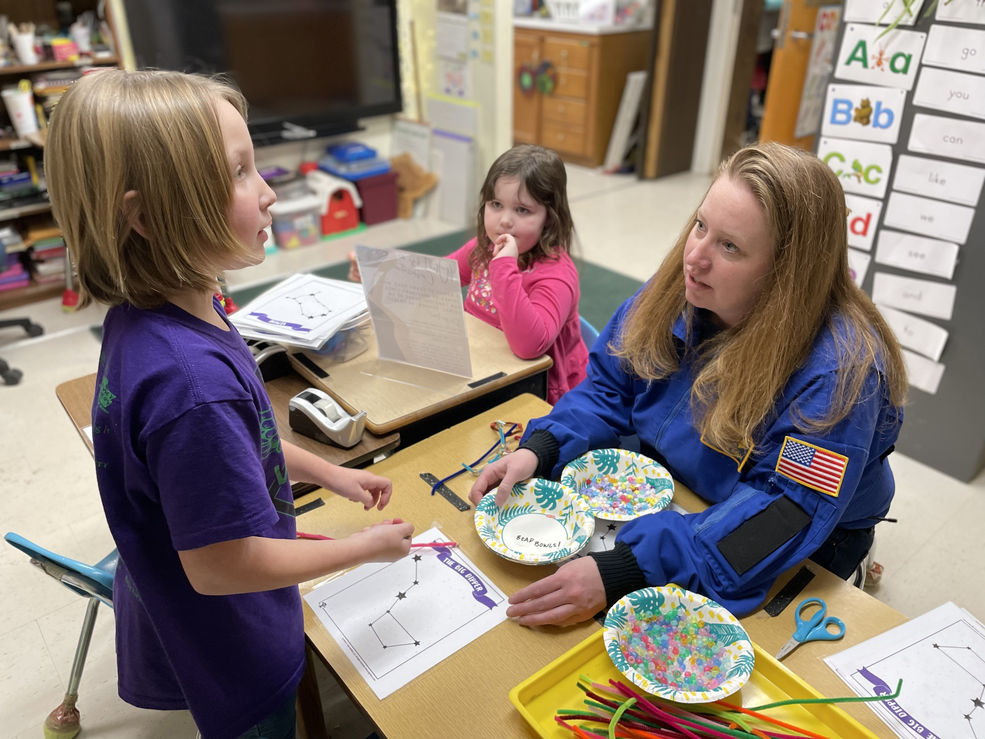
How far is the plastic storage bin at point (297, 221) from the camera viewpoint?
3.99 metres

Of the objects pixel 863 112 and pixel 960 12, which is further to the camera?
pixel 863 112

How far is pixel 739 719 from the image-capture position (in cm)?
84

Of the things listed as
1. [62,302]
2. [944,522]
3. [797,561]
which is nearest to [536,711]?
[797,561]

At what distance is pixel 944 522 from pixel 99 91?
2436 millimetres

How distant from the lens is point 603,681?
91cm

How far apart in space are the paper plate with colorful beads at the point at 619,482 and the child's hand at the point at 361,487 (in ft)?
1.03

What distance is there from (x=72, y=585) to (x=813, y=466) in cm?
127

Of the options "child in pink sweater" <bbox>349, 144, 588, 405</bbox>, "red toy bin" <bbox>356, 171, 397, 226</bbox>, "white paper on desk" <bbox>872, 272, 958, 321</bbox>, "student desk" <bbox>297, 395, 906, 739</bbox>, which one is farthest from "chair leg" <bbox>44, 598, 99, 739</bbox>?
"red toy bin" <bbox>356, 171, 397, 226</bbox>

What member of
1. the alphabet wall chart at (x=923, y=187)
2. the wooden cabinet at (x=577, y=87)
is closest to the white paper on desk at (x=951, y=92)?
the alphabet wall chart at (x=923, y=187)

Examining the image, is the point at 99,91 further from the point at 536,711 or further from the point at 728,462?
the point at 728,462

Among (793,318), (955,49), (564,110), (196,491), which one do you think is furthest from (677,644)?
(564,110)

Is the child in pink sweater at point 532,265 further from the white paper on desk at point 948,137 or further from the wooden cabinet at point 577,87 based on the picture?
the wooden cabinet at point 577,87

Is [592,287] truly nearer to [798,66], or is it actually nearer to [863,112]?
[798,66]

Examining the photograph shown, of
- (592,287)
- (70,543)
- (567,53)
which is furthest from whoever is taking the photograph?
(567,53)
